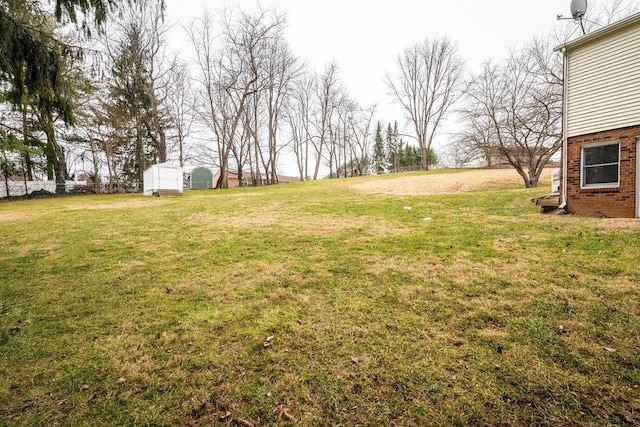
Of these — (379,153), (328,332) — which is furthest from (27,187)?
(379,153)

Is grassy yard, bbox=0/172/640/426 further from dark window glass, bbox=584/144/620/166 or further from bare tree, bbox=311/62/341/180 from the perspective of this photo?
bare tree, bbox=311/62/341/180

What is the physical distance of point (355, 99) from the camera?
127 feet

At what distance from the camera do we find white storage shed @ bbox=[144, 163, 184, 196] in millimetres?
16391

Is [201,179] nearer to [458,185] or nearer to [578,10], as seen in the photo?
[458,185]

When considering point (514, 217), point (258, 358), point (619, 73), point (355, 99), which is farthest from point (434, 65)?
point (258, 358)

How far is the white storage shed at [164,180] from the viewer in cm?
1639

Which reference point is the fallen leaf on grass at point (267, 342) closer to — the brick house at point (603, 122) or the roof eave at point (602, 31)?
the brick house at point (603, 122)

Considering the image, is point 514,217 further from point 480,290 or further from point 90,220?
point 90,220

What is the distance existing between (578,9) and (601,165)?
16.7 ft

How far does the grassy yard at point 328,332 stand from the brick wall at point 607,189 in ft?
7.47

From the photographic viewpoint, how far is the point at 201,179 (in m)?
37.3

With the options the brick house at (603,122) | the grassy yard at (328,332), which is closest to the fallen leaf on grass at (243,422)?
the grassy yard at (328,332)

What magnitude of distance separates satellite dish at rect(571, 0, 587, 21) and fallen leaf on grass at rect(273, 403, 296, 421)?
12521mm

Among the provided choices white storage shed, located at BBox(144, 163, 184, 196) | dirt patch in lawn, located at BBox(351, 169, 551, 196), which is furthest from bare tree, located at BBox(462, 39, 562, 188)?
white storage shed, located at BBox(144, 163, 184, 196)
